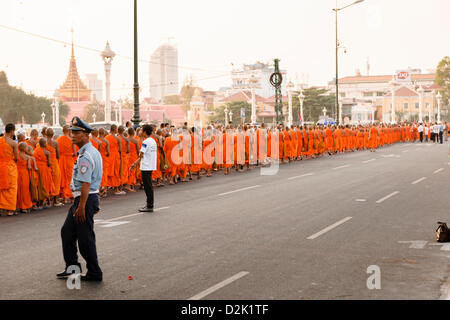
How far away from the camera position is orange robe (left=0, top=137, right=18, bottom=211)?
40.7 ft

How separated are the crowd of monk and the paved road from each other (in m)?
0.93

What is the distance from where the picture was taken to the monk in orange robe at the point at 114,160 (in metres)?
16.2

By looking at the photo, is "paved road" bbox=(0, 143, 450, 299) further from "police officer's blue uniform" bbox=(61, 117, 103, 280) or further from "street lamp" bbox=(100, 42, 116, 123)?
"street lamp" bbox=(100, 42, 116, 123)

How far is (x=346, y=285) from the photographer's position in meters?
6.39

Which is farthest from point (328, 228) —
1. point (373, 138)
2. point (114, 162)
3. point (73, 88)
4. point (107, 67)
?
point (73, 88)

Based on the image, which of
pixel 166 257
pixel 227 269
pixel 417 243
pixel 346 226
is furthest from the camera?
pixel 346 226

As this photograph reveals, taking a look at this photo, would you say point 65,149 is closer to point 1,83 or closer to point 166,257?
point 166,257

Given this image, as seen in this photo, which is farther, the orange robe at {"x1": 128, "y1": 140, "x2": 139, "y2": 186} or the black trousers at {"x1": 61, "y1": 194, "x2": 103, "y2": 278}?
the orange robe at {"x1": 128, "y1": 140, "x2": 139, "y2": 186}

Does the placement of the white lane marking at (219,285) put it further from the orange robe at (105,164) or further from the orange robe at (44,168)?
the orange robe at (105,164)

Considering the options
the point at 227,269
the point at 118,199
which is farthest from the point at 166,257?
the point at 118,199

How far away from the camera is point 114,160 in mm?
16438

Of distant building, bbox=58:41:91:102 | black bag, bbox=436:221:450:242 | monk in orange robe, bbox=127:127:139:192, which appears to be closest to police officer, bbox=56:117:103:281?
black bag, bbox=436:221:450:242

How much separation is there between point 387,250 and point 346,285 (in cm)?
208

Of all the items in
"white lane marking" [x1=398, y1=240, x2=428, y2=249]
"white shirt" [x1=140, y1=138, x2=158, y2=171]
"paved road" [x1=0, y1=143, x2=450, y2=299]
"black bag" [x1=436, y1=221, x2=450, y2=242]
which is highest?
"white shirt" [x1=140, y1=138, x2=158, y2=171]
